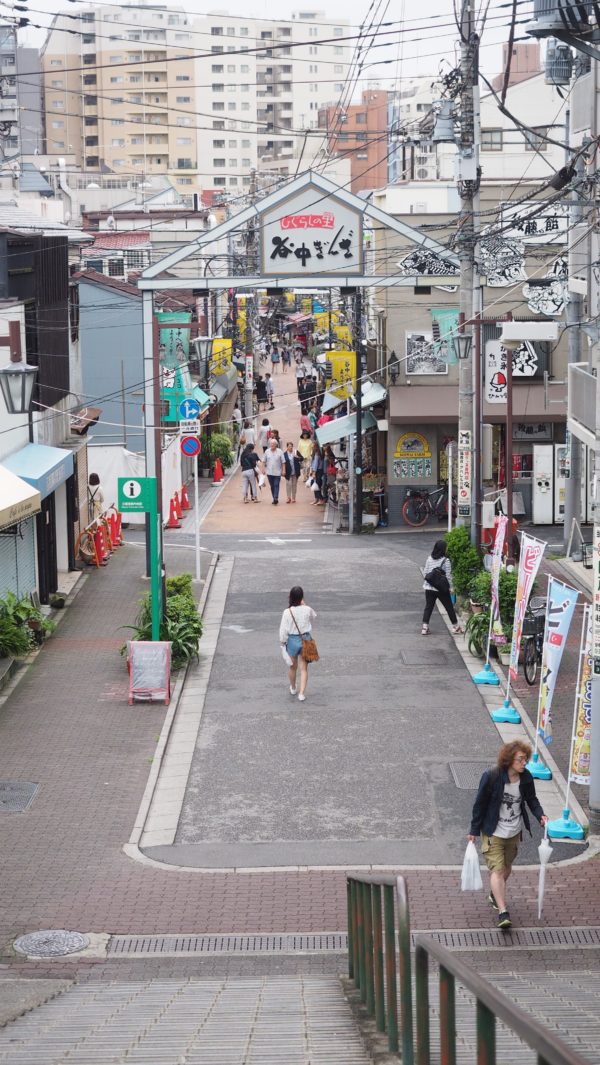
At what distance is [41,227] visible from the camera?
85.0ft

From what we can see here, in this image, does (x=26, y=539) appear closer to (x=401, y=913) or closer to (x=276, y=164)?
(x=401, y=913)

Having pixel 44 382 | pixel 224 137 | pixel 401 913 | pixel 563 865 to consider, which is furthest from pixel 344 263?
pixel 224 137

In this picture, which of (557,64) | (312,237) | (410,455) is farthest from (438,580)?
(410,455)

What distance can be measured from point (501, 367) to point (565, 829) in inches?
789

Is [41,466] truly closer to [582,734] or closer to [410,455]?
[582,734]

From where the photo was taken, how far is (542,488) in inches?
1319

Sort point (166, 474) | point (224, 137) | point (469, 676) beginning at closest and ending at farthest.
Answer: point (469, 676) < point (166, 474) < point (224, 137)

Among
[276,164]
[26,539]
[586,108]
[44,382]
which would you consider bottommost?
[26,539]

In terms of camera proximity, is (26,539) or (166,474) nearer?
(26,539)

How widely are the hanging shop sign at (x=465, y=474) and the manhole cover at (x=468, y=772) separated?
9.79 metres

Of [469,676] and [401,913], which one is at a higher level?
[401,913]

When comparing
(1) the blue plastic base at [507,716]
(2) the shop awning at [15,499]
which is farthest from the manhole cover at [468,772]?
(2) the shop awning at [15,499]

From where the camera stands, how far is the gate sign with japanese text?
22234mm

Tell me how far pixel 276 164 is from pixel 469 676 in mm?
118317
